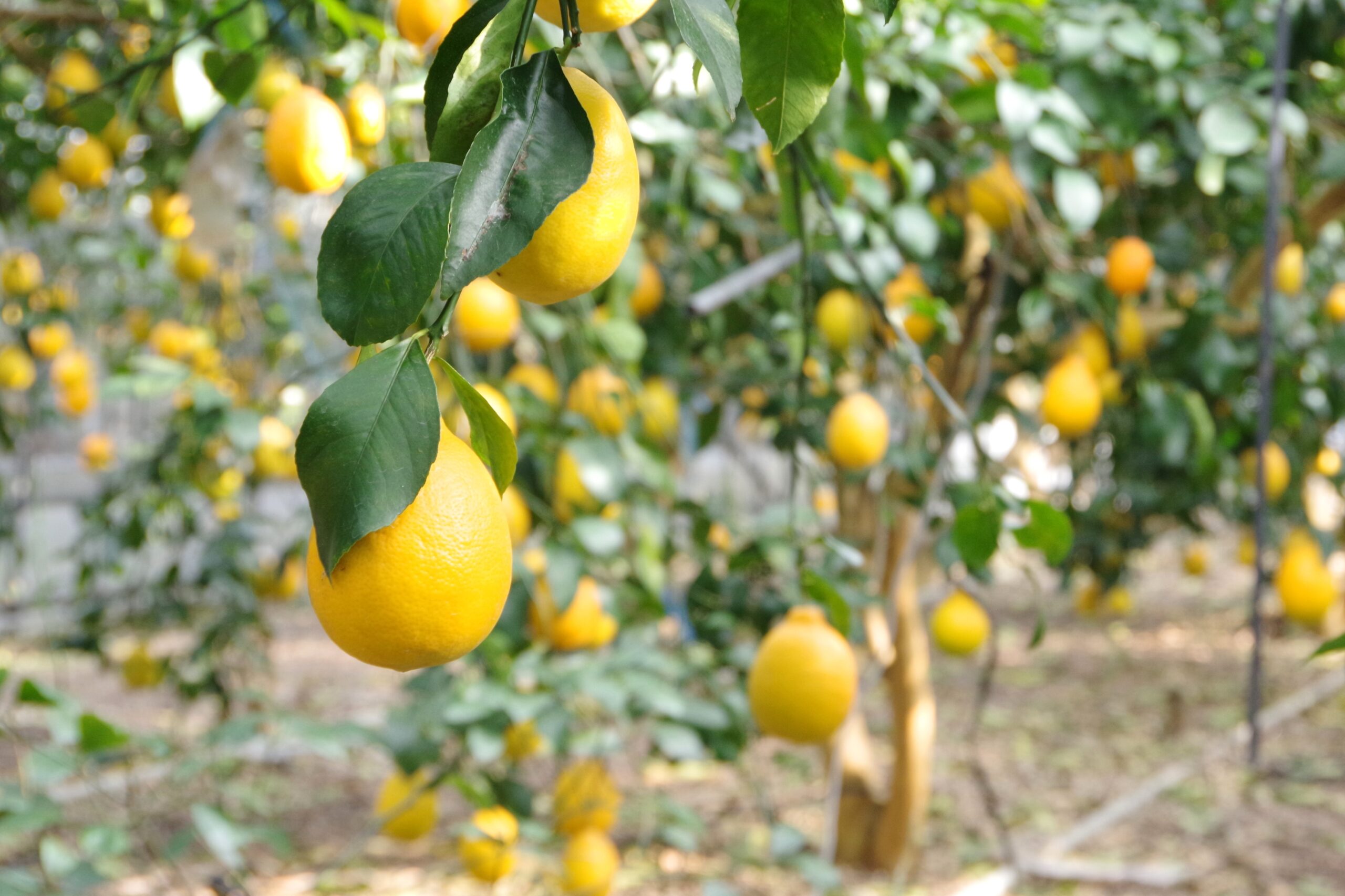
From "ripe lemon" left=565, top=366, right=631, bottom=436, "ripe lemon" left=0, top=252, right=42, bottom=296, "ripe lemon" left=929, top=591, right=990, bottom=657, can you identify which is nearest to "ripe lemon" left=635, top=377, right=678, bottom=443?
"ripe lemon" left=565, top=366, right=631, bottom=436

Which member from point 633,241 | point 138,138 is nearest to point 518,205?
point 633,241

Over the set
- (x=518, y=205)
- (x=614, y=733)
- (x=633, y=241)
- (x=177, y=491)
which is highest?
(x=518, y=205)

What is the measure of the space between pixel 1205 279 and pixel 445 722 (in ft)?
4.03

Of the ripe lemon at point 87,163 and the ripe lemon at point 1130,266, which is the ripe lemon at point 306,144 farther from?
the ripe lemon at point 1130,266

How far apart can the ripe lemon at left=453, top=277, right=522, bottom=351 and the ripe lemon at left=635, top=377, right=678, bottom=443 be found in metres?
0.19

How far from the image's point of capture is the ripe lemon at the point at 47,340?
2.45 metres

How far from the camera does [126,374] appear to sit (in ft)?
4.59

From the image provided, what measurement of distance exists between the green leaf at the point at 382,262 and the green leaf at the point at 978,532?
41 cm

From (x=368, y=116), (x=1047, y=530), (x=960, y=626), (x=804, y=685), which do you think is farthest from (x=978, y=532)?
(x=960, y=626)

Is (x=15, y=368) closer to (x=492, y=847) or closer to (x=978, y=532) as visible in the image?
(x=492, y=847)

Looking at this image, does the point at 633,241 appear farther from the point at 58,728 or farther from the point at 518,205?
the point at 518,205

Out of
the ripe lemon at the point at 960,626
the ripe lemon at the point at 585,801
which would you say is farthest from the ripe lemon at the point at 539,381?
the ripe lemon at the point at 960,626

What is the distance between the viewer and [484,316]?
1044mm

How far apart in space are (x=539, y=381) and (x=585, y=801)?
53cm
